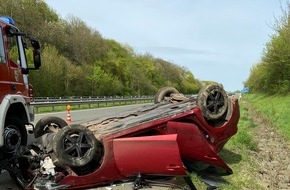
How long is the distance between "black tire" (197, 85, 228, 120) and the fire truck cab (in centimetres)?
290

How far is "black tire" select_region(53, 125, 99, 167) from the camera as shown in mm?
5848

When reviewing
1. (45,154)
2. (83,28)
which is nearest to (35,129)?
(45,154)

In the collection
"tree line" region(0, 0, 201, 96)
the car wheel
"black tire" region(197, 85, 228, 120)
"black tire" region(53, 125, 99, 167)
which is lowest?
the car wheel

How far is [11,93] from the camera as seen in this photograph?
6645mm

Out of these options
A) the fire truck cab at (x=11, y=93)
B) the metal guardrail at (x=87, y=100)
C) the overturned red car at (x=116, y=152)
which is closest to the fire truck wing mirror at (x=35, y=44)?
the fire truck cab at (x=11, y=93)

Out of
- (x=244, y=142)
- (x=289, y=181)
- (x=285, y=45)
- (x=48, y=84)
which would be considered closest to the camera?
(x=289, y=181)

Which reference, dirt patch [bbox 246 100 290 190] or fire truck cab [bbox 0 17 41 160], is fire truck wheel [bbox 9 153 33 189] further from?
dirt patch [bbox 246 100 290 190]

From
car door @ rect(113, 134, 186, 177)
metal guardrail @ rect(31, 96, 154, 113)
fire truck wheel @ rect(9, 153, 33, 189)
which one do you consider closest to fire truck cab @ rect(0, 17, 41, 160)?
fire truck wheel @ rect(9, 153, 33, 189)

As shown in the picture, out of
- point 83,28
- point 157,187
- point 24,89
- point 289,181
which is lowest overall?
point 289,181

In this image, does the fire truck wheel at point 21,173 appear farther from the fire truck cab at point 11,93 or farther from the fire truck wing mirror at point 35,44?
the fire truck wing mirror at point 35,44

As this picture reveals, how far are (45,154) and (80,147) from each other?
0.55 meters

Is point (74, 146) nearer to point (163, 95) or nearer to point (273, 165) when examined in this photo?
point (163, 95)

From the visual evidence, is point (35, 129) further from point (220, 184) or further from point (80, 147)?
point (220, 184)

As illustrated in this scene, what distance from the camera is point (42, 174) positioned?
235 inches
